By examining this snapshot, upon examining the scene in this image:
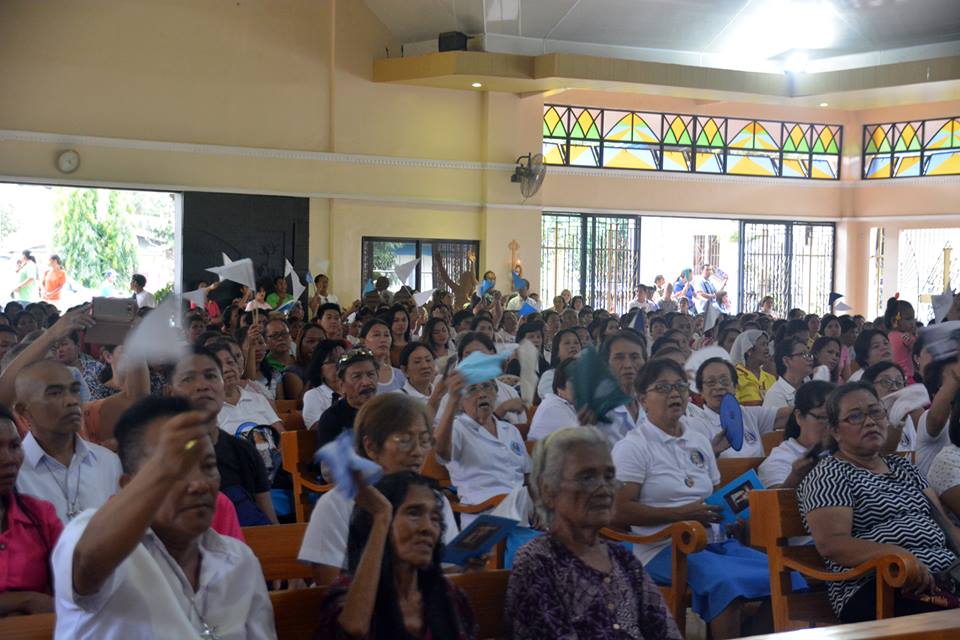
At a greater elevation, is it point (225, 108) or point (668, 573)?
point (225, 108)

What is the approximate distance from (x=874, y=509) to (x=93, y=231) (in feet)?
58.1

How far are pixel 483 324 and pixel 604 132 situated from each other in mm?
10639

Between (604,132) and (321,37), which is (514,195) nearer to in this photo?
(604,132)

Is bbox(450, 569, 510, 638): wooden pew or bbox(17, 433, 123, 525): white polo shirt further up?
bbox(17, 433, 123, 525): white polo shirt

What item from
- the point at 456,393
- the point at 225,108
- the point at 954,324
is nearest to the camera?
the point at 456,393

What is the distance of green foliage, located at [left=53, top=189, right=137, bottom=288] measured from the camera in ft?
63.3

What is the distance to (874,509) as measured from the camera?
3.92 m

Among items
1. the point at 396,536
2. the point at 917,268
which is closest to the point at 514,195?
the point at 917,268

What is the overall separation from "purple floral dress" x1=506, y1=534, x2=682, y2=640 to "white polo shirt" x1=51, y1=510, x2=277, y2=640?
2.24 feet

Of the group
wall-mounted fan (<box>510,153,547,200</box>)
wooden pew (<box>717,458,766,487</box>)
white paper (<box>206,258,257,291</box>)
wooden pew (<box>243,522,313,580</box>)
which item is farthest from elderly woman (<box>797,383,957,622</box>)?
wall-mounted fan (<box>510,153,547,200</box>)

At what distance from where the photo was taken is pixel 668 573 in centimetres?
443

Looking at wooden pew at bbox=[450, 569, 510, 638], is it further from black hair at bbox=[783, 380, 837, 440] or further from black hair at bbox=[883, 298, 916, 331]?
black hair at bbox=[883, 298, 916, 331]

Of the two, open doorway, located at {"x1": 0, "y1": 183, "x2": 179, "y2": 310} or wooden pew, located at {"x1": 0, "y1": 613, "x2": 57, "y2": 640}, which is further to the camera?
open doorway, located at {"x1": 0, "y1": 183, "x2": 179, "y2": 310}

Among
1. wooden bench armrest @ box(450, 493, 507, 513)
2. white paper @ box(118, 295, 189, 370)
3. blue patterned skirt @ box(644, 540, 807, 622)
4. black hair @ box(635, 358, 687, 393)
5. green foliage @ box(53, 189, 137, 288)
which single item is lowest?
blue patterned skirt @ box(644, 540, 807, 622)
